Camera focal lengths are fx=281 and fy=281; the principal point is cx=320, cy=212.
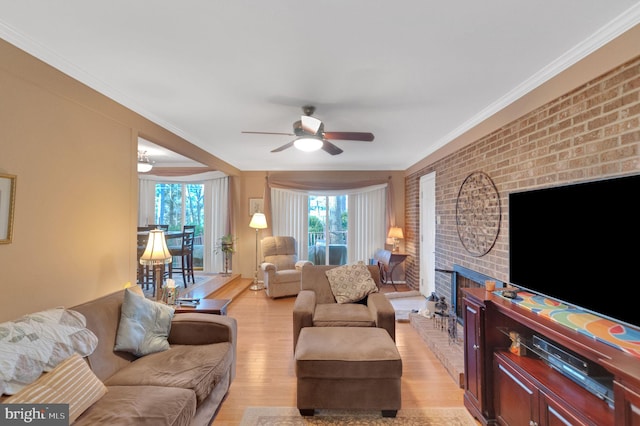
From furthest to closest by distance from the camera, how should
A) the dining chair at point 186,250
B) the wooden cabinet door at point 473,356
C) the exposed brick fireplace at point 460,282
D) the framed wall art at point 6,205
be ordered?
1. the dining chair at point 186,250
2. the exposed brick fireplace at point 460,282
3. the wooden cabinet door at point 473,356
4. the framed wall art at point 6,205

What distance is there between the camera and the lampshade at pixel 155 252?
8.30 ft

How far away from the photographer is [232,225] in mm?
5957

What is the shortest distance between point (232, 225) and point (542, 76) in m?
5.38

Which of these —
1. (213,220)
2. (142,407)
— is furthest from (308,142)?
(213,220)

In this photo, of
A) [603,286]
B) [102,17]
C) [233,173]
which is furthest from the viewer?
[233,173]

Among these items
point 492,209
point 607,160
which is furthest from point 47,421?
point 492,209

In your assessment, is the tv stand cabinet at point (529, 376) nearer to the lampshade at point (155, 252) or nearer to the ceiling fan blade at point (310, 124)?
the ceiling fan blade at point (310, 124)

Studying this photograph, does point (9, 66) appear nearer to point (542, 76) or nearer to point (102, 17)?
point (102, 17)

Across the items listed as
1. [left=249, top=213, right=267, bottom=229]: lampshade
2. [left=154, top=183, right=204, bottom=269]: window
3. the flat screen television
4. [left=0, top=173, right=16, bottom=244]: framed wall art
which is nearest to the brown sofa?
[left=0, top=173, right=16, bottom=244]: framed wall art

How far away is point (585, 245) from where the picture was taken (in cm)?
146

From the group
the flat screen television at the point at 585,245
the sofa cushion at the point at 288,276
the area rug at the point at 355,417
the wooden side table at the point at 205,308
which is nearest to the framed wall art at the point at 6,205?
the wooden side table at the point at 205,308

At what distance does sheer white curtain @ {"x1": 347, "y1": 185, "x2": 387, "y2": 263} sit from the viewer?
6176 mm

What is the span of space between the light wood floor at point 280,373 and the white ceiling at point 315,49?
2473 millimetres

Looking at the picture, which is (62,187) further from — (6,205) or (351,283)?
(351,283)
